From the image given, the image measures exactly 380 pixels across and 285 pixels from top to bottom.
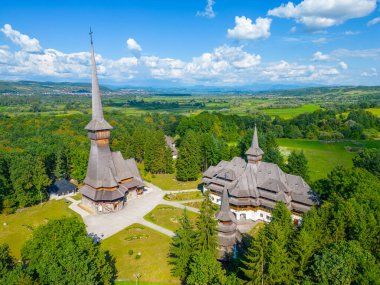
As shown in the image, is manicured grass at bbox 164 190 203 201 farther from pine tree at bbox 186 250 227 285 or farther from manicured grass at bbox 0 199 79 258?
pine tree at bbox 186 250 227 285

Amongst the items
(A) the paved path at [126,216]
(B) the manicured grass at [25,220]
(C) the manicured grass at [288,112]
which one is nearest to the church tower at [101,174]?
(A) the paved path at [126,216]

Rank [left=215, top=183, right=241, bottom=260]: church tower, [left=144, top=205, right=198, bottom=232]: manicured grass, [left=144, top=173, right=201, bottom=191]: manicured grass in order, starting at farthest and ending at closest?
[left=144, top=173, right=201, bottom=191]: manicured grass
[left=144, top=205, right=198, bottom=232]: manicured grass
[left=215, top=183, right=241, bottom=260]: church tower

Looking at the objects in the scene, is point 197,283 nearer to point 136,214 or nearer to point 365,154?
point 136,214

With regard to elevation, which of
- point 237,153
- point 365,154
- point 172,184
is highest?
point 365,154

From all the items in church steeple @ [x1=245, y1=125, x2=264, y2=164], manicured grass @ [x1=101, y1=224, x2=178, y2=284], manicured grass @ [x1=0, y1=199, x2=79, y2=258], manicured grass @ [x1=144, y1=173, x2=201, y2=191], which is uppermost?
church steeple @ [x1=245, y1=125, x2=264, y2=164]

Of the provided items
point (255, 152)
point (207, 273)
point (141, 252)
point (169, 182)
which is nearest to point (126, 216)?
point (141, 252)

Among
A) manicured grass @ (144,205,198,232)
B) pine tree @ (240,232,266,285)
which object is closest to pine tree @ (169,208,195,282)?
pine tree @ (240,232,266,285)

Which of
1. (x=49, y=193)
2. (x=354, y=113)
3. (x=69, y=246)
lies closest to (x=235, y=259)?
(x=69, y=246)
